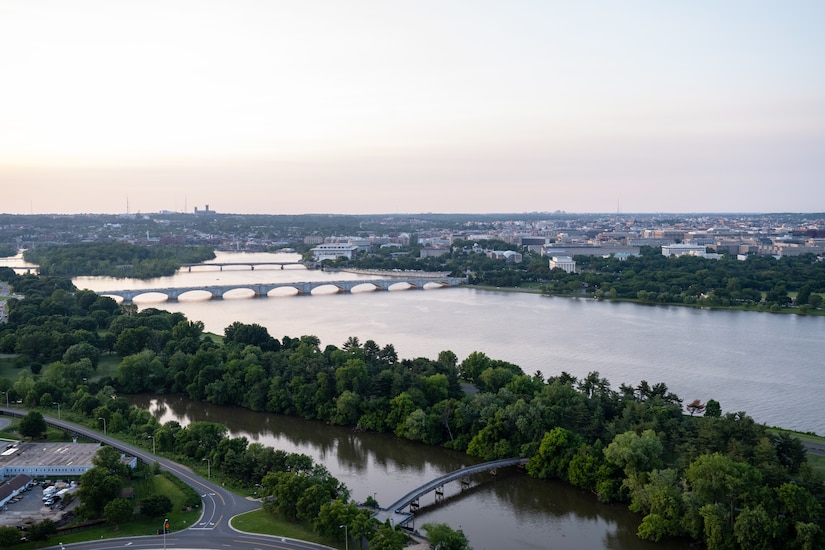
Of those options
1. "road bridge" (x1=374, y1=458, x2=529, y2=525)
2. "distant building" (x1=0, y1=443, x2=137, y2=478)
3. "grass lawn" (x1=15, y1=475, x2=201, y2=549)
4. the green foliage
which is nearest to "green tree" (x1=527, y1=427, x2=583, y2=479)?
"road bridge" (x1=374, y1=458, x2=529, y2=525)

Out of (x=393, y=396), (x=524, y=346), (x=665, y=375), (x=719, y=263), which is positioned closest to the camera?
(x=393, y=396)

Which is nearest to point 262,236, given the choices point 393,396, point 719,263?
point 719,263

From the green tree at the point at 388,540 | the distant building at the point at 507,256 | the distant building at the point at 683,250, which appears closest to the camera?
the green tree at the point at 388,540

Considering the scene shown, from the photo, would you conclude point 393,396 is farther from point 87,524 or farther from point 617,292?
point 617,292

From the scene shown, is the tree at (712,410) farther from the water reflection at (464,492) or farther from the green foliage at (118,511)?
the green foliage at (118,511)

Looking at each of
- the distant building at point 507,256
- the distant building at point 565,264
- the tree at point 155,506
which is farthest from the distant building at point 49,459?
the distant building at point 507,256
